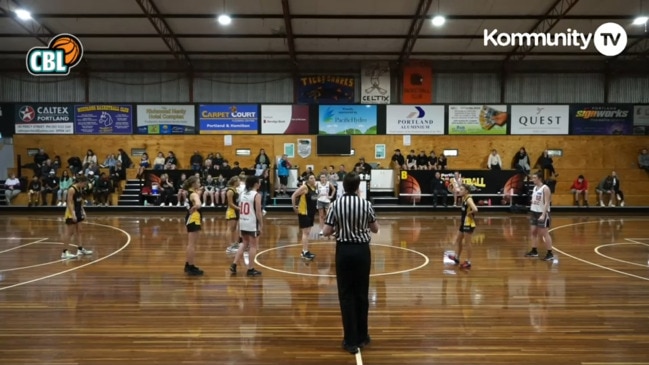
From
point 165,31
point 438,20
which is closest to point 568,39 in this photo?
point 438,20

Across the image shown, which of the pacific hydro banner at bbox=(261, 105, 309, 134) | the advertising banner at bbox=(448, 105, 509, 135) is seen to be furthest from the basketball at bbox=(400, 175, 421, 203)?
the pacific hydro banner at bbox=(261, 105, 309, 134)

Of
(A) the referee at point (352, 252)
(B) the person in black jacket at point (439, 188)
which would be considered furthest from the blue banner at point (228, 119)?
(A) the referee at point (352, 252)

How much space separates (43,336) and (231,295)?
2433mm

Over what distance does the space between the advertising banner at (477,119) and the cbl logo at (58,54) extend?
16552 mm

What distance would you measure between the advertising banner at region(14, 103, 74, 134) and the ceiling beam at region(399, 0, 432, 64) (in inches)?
645

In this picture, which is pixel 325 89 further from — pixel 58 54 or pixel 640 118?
pixel 640 118

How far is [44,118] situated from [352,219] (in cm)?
2329

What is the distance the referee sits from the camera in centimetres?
476

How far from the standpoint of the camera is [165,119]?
76.2 ft

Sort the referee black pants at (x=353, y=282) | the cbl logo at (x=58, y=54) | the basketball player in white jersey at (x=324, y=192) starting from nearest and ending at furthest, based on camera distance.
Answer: the referee black pants at (x=353, y=282) < the basketball player in white jersey at (x=324, y=192) < the cbl logo at (x=58, y=54)

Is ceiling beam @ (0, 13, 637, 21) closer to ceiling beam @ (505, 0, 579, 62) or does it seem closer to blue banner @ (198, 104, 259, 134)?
ceiling beam @ (505, 0, 579, 62)

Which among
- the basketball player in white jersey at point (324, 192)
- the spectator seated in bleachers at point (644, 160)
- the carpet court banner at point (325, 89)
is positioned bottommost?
the basketball player in white jersey at point (324, 192)

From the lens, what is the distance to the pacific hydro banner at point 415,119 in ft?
76.1

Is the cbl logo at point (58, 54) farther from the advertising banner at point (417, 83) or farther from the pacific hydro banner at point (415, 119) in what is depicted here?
the advertising banner at point (417, 83)
